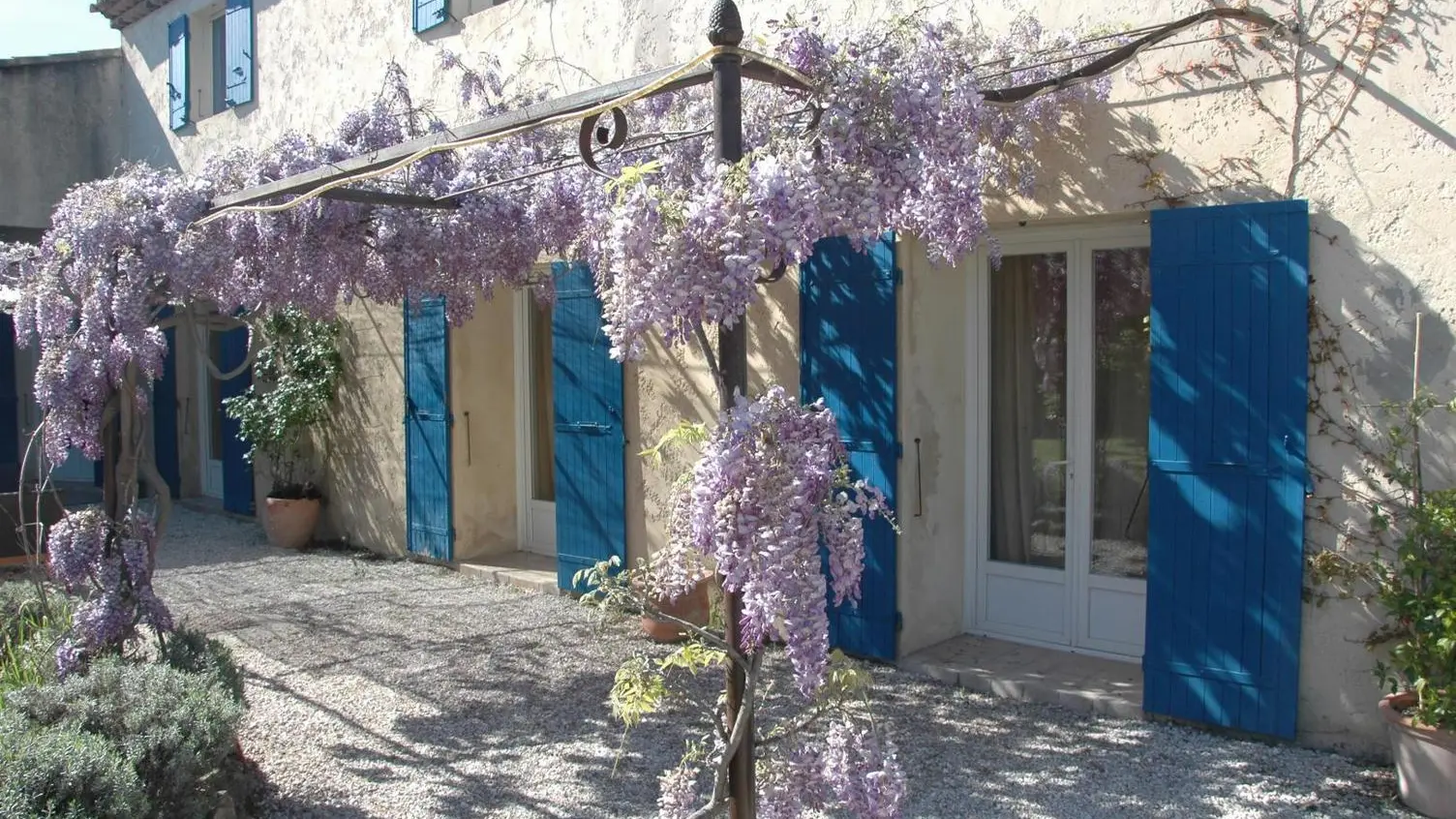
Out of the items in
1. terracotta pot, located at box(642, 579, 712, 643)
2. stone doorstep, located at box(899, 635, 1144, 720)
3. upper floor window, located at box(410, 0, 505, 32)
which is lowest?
stone doorstep, located at box(899, 635, 1144, 720)

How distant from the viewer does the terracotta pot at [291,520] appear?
9.16 meters

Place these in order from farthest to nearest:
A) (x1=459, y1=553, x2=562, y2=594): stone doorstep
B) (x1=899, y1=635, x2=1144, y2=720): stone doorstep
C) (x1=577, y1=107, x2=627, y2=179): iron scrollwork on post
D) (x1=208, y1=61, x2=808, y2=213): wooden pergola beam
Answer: (x1=459, y1=553, x2=562, y2=594): stone doorstep, (x1=899, y1=635, x2=1144, y2=720): stone doorstep, (x1=208, y1=61, x2=808, y2=213): wooden pergola beam, (x1=577, y1=107, x2=627, y2=179): iron scrollwork on post

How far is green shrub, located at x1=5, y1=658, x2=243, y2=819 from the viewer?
3.57 m

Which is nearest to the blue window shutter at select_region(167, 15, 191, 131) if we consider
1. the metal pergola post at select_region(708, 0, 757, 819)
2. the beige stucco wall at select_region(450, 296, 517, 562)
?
the beige stucco wall at select_region(450, 296, 517, 562)

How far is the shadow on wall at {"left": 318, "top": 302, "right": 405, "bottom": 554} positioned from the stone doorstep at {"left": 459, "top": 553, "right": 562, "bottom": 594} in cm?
92

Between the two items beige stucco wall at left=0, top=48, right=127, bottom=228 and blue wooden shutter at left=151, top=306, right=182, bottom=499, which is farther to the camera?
blue wooden shutter at left=151, top=306, right=182, bottom=499

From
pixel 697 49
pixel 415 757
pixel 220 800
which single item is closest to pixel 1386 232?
pixel 697 49

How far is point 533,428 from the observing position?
8367 mm

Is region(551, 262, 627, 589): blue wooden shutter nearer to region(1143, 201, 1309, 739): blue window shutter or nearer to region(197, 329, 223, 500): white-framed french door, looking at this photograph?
region(1143, 201, 1309, 739): blue window shutter

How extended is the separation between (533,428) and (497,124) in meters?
4.91

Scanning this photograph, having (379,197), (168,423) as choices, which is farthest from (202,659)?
(168,423)

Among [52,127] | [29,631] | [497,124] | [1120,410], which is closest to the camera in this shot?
[497,124]

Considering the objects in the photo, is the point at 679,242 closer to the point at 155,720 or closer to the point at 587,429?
the point at 155,720

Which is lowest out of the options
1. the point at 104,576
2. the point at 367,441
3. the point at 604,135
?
the point at 104,576
